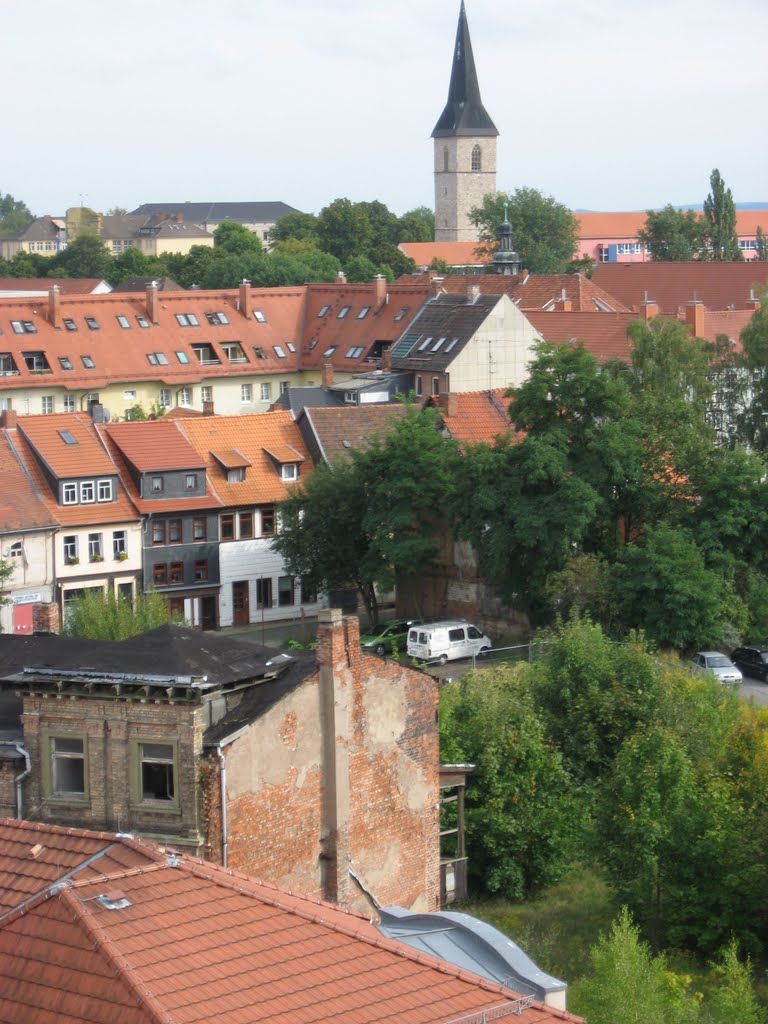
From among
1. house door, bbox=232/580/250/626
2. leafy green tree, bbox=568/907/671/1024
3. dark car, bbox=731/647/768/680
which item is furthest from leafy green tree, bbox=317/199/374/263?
leafy green tree, bbox=568/907/671/1024

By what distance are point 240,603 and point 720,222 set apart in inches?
3605

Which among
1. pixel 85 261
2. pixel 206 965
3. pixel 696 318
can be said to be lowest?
pixel 206 965

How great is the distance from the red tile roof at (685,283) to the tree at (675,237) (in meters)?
26.7

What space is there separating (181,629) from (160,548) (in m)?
28.0

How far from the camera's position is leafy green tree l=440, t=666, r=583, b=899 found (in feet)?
104

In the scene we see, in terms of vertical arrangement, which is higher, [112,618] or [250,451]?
[250,451]

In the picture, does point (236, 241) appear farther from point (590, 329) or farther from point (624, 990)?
point (624, 990)

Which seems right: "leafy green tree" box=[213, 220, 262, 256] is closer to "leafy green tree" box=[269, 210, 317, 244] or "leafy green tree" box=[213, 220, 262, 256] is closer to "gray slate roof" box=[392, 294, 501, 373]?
"leafy green tree" box=[269, 210, 317, 244]

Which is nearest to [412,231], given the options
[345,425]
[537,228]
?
[537,228]

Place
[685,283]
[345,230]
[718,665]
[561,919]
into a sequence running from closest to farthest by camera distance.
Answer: [561,919] < [718,665] < [685,283] < [345,230]

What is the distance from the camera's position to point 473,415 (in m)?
57.0

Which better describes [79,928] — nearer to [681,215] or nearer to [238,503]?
[238,503]

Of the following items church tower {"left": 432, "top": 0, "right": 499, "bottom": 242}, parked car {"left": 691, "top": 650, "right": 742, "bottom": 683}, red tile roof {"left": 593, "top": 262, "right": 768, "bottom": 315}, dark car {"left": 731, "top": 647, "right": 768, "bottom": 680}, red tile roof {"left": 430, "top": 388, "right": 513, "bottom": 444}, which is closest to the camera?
parked car {"left": 691, "top": 650, "right": 742, "bottom": 683}

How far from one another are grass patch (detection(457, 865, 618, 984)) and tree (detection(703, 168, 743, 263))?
4218 inches
